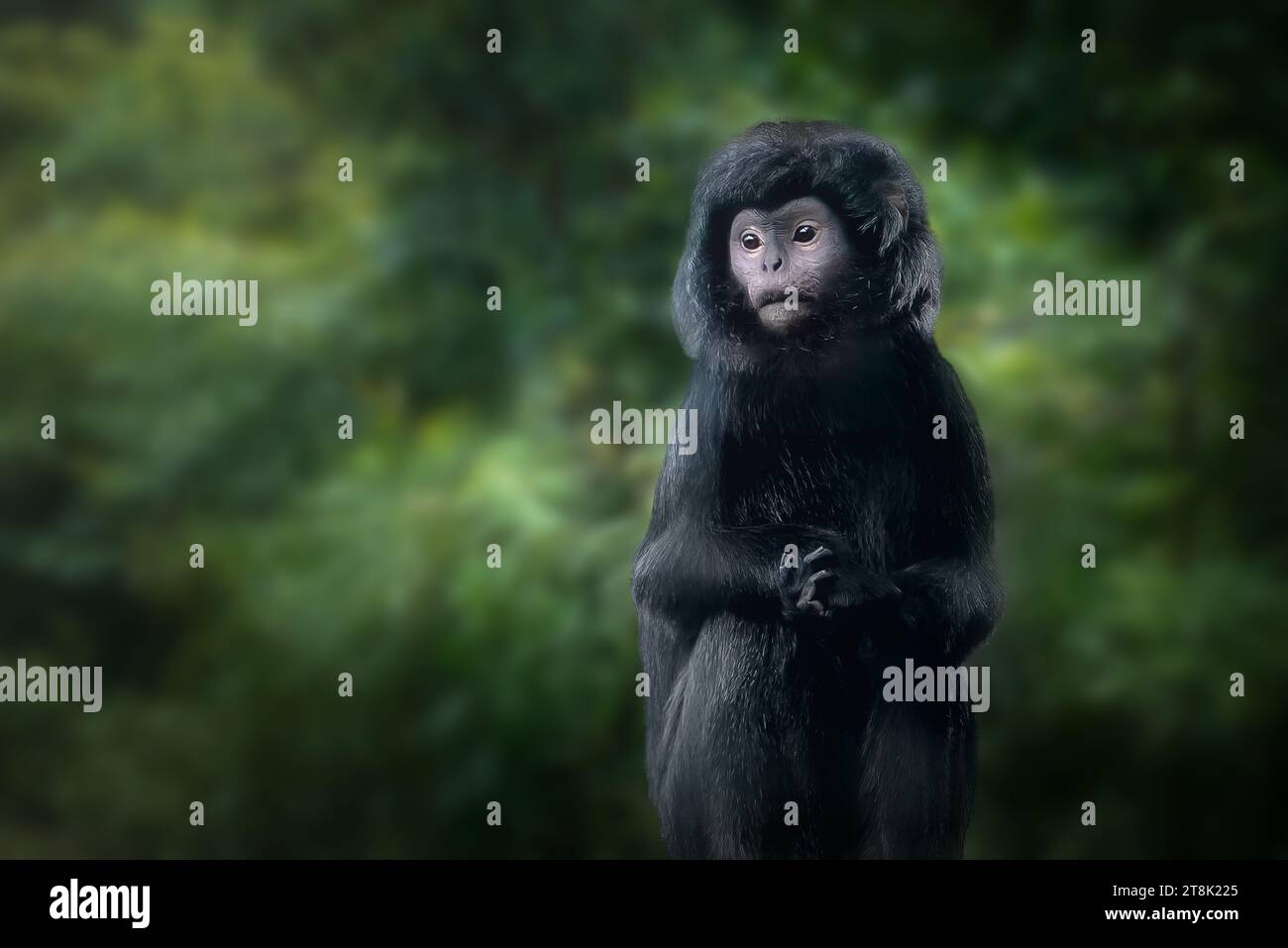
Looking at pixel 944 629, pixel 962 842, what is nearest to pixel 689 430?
pixel 944 629

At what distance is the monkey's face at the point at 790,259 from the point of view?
162 inches

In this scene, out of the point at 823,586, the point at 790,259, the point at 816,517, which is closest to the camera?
the point at 823,586

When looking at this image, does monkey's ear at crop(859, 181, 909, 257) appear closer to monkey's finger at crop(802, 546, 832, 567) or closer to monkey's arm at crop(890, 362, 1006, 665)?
monkey's arm at crop(890, 362, 1006, 665)

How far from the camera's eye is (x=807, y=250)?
13.6 feet

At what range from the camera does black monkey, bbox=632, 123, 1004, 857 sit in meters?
4.11

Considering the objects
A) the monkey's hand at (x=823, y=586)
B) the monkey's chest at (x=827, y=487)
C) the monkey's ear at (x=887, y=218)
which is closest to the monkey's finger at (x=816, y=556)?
the monkey's hand at (x=823, y=586)

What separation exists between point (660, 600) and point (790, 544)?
16.0 inches

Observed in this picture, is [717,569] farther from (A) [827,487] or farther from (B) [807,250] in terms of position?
(B) [807,250]

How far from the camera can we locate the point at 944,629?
13.5 ft

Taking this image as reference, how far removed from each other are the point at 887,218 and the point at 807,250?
0.71ft

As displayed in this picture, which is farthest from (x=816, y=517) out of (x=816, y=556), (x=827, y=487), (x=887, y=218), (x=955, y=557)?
(x=887, y=218)

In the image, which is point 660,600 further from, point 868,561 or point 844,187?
point 844,187

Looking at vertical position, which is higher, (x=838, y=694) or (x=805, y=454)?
(x=805, y=454)

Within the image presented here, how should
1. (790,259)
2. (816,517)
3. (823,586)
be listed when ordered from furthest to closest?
(816,517) → (790,259) → (823,586)
